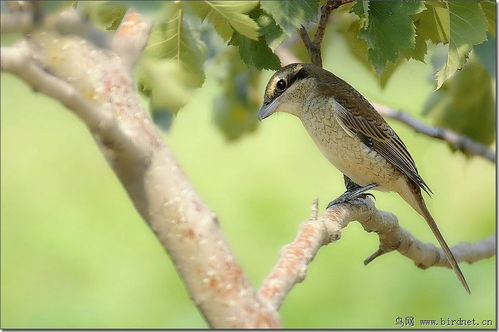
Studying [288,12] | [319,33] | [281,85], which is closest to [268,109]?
[281,85]

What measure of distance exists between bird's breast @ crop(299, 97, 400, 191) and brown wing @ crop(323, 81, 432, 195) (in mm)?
26

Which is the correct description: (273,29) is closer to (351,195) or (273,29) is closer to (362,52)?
(362,52)

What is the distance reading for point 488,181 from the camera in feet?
19.3

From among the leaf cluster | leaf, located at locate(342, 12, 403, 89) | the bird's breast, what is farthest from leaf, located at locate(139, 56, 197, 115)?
the bird's breast

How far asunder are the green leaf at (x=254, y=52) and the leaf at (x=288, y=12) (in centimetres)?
25

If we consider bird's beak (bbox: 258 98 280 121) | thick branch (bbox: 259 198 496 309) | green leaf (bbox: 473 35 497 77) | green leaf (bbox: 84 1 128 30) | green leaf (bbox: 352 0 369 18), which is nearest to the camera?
thick branch (bbox: 259 198 496 309)

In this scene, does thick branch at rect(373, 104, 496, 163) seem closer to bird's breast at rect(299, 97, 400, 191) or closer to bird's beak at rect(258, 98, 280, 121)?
bird's breast at rect(299, 97, 400, 191)

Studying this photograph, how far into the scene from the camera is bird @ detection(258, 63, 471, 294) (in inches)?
116

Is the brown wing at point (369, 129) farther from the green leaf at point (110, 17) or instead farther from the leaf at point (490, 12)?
the green leaf at point (110, 17)

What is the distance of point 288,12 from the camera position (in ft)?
5.89

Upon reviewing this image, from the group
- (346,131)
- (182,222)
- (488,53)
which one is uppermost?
(182,222)

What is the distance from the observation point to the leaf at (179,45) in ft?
6.34

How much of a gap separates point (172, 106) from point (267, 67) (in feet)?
1.15

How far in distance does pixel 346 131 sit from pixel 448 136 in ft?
1.44
